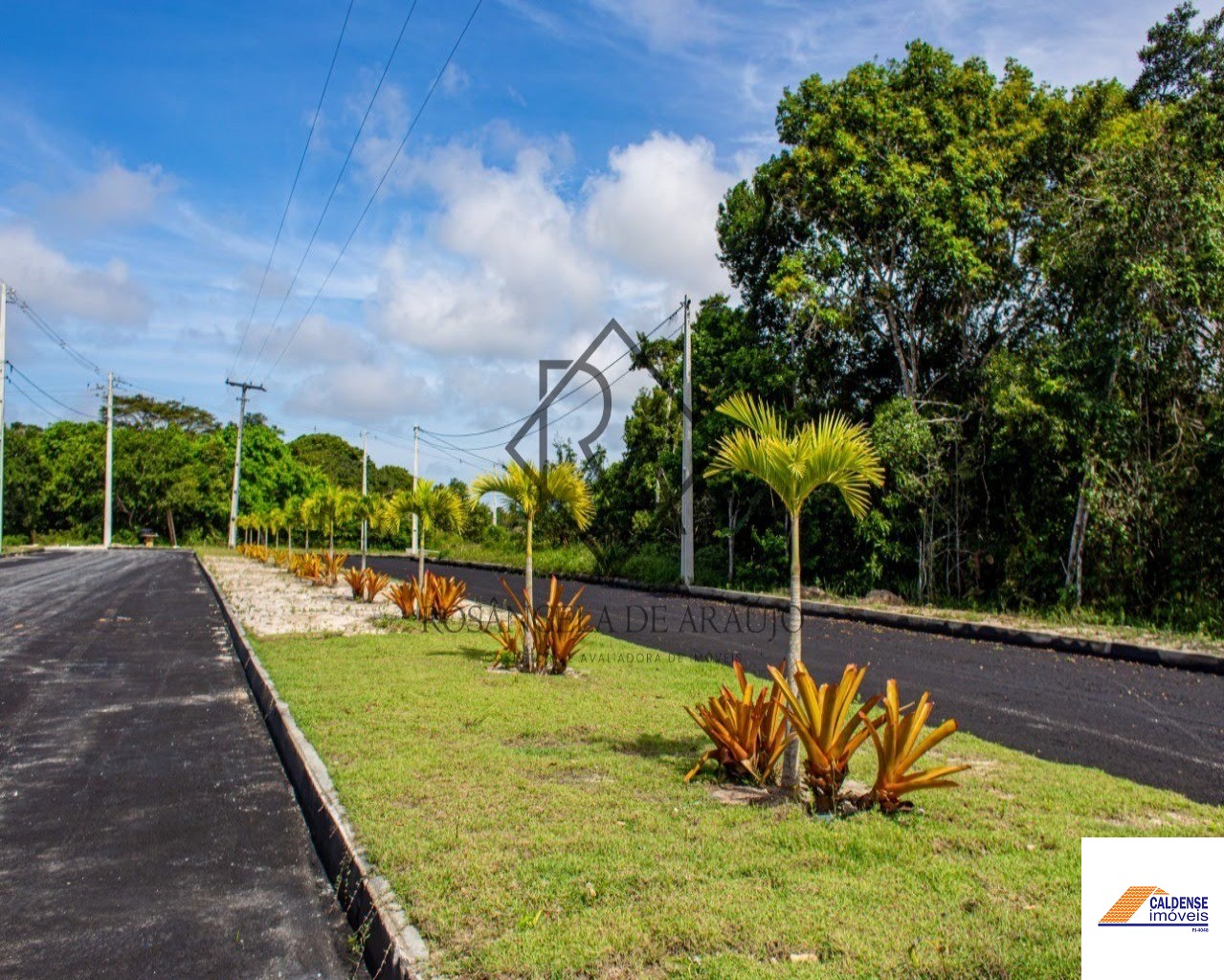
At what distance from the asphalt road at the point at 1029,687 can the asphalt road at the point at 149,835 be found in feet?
18.3

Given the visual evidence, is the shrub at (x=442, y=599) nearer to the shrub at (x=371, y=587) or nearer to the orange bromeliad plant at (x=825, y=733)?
the shrub at (x=371, y=587)

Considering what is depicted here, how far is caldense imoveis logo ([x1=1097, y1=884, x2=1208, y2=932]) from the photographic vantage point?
3584 mm

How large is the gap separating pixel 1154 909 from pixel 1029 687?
23.6ft

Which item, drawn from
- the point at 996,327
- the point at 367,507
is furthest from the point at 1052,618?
the point at 367,507

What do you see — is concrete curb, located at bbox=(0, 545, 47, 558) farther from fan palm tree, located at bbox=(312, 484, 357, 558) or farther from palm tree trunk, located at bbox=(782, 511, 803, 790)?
palm tree trunk, located at bbox=(782, 511, 803, 790)

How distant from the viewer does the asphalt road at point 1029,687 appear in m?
7.22

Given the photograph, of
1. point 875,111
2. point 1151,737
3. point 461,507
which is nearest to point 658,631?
point 461,507

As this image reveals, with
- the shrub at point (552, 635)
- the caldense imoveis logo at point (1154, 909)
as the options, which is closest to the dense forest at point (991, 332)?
the shrub at point (552, 635)

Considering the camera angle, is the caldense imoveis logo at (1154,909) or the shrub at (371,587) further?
the shrub at (371,587)

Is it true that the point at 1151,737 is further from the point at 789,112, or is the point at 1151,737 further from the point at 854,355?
the point at 789,112

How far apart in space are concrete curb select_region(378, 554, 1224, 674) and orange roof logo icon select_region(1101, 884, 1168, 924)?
8.48 metres

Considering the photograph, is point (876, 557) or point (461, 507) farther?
point (876, 557)

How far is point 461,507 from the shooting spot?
18656 millimetres

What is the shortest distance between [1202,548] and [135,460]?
68416 millimetres
